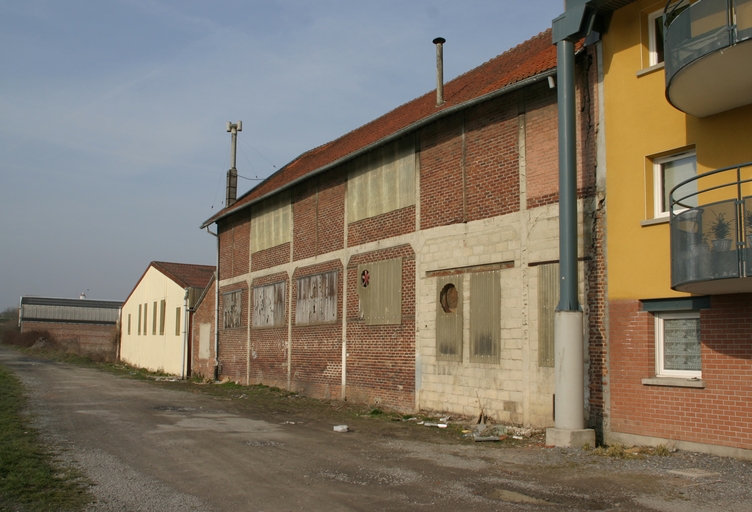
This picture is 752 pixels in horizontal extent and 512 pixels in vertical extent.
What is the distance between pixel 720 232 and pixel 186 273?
33.1m

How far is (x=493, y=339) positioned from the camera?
13.3m

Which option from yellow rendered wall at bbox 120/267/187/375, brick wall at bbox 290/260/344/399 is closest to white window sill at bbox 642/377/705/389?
brick wall at bbox 290/260/344/399

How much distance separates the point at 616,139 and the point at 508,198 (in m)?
2.52

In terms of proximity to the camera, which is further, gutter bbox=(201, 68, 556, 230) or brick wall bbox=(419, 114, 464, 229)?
brick wall bbox=(419, 114, 464, 229)

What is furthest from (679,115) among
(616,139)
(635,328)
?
(635,328)

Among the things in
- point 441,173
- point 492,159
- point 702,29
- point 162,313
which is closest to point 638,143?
point 702,29

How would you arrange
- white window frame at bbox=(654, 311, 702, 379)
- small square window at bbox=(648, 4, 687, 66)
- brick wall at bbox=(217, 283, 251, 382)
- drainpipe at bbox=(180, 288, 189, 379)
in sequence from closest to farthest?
white window frame at bbox=(654, 311, 702, 379), small square window at bbox=(648, 4, 687, 66), brick wall at bbox=(217, 283, 251, 382), drainpipe at bbox=(180, 288, 189, 379)

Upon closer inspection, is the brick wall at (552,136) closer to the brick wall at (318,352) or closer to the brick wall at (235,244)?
the brick wall at (318,352)

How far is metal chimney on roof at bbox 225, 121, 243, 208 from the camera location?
31936 mm

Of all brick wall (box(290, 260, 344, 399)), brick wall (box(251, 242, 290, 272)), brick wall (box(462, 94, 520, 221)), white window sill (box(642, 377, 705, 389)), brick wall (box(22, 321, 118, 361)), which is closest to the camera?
white window sill (box(642, 377, 705, 389))

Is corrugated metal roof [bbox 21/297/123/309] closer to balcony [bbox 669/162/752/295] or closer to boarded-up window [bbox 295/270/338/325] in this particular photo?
boarded-up window [bbox 295/270/338/325]

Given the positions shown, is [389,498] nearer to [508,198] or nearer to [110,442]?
[110,442]

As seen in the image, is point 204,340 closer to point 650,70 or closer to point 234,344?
A: point 234,344

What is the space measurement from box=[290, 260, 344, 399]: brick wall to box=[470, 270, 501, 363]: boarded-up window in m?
5.74
